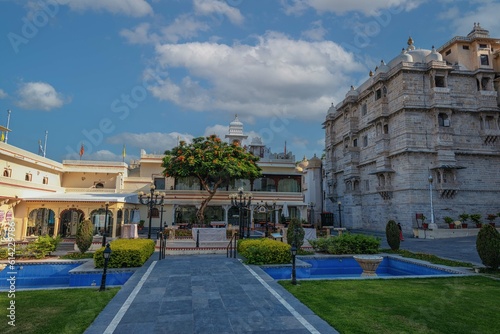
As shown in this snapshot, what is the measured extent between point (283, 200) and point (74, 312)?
1152 inches

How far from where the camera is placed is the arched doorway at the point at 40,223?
25000mm

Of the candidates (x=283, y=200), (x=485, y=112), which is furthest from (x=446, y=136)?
(x=283, y=200)

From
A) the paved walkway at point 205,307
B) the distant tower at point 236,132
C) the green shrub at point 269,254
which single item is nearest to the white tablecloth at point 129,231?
the paved walkway at point 205,307

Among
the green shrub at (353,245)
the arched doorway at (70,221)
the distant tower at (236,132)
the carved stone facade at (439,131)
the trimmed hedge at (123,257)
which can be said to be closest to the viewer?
the trimmed hedge at (123,257)

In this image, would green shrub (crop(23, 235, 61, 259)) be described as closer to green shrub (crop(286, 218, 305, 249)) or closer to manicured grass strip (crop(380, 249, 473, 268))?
green shrub (crop(286, 218, 305, 249))

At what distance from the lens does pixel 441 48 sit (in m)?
36.4

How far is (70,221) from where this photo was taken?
28.3m

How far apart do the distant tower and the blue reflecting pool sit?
2980 centimetres

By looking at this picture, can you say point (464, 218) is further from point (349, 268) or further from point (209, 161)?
point (209, 161)

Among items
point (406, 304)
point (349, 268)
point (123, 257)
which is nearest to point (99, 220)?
point (123, 257)

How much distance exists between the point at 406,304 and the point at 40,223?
96.3ft

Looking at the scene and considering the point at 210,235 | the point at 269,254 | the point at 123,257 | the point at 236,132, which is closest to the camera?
the point at 123,257

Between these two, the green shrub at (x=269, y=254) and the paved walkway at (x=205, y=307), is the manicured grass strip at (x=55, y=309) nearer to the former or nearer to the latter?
the paved walkway at (x=205, y=307)

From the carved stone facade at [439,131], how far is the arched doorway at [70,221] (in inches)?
1199
